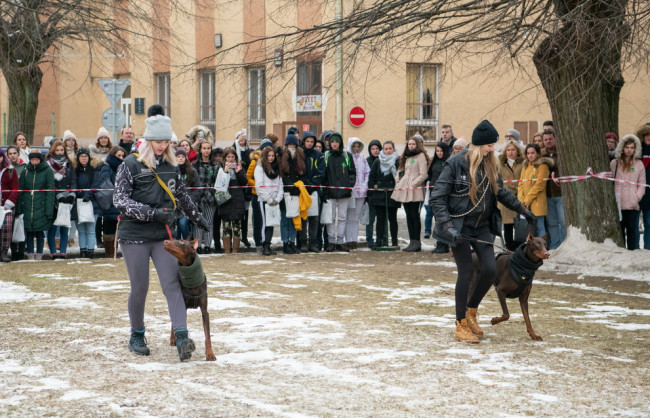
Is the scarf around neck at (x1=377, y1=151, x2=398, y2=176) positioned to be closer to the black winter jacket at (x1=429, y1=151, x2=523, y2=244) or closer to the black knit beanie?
the black winter jacket at (x1=429, y1=151, x2=523, y2=244)

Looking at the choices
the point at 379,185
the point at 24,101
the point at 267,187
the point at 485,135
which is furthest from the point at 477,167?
the point at 24,101

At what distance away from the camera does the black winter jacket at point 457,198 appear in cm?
884

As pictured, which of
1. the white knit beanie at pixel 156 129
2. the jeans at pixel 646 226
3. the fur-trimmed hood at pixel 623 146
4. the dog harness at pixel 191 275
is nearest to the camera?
the dog harness at pixel 191 275

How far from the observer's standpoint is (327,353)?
8.20 metres

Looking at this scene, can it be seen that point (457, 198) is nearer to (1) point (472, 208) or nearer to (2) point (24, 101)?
(1) point (472, 208)

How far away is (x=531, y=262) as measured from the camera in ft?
29.1

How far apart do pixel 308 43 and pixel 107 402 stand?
7.96m

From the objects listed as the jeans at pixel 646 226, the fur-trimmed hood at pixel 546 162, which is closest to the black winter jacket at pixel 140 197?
the fur-trimmed hood at pixel 546 162

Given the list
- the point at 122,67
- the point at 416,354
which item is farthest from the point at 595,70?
the point at 122,67

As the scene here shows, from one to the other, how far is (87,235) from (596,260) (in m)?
7.63

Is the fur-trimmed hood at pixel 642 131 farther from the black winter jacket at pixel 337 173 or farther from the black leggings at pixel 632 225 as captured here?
the black winter jacket at pixel 337 173

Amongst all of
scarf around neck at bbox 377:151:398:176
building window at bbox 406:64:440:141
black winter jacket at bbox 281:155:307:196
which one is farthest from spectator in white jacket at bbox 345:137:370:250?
building window at bbox 406:64:440:141

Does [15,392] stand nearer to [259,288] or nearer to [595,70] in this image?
[259,288]

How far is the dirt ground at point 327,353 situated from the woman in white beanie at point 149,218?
38 cm
